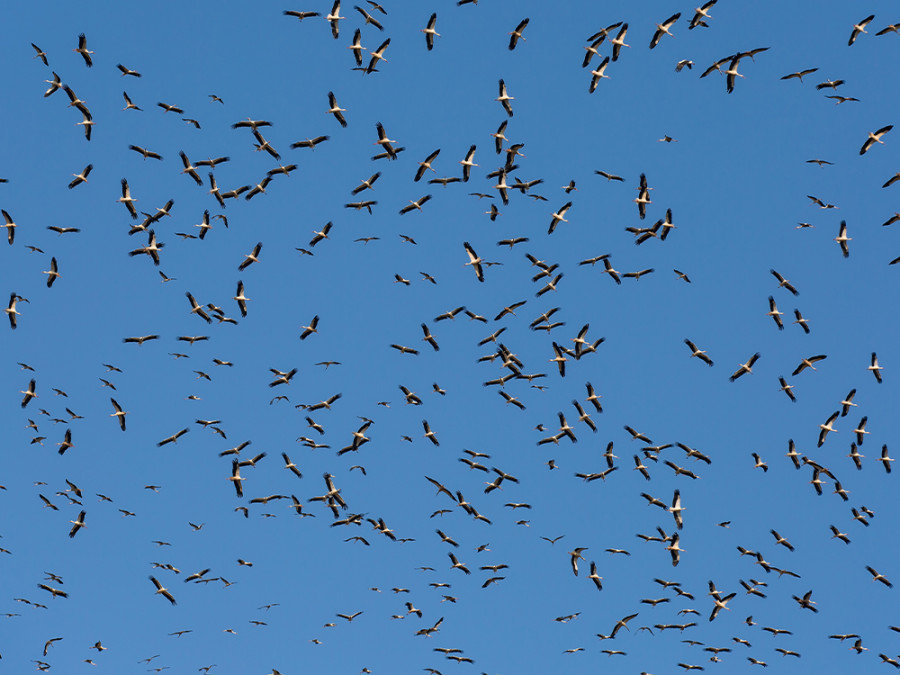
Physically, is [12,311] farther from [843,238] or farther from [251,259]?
[843,238]

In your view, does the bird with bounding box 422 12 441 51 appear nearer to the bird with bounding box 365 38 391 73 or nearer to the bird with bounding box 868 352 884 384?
the bird with bounding box 365 38 391 73

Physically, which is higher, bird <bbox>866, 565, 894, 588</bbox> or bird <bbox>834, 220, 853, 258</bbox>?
bird <bbox>834, 220, 853, 258</bbox>

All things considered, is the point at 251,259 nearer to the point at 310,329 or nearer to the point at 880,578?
the point at 310,329

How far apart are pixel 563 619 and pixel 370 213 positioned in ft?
90.9

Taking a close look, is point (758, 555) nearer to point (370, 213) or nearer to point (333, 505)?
point (333, 505)

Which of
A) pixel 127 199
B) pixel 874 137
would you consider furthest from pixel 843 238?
pixel 127 199

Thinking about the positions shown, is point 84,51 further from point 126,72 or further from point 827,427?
point 827,427

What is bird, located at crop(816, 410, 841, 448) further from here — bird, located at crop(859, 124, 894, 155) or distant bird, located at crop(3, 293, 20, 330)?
distant bird, located at crop(3, 293, 20, 330)

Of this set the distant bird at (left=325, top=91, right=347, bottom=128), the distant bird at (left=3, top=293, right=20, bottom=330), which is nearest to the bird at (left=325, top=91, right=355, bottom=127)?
the distant bird at (left=325, top=91, right=347, bottom=128)

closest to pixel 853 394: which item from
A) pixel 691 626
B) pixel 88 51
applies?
pixel 691 626

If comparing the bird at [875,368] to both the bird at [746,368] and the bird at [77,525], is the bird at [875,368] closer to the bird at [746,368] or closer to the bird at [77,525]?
the bird at [746,368]

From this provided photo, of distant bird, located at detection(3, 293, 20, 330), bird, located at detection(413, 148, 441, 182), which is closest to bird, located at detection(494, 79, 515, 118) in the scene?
bird, located at detection(413, 148, 441, 182)

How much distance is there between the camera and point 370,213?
7906cm

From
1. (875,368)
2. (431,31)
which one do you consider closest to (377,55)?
(431,31)
